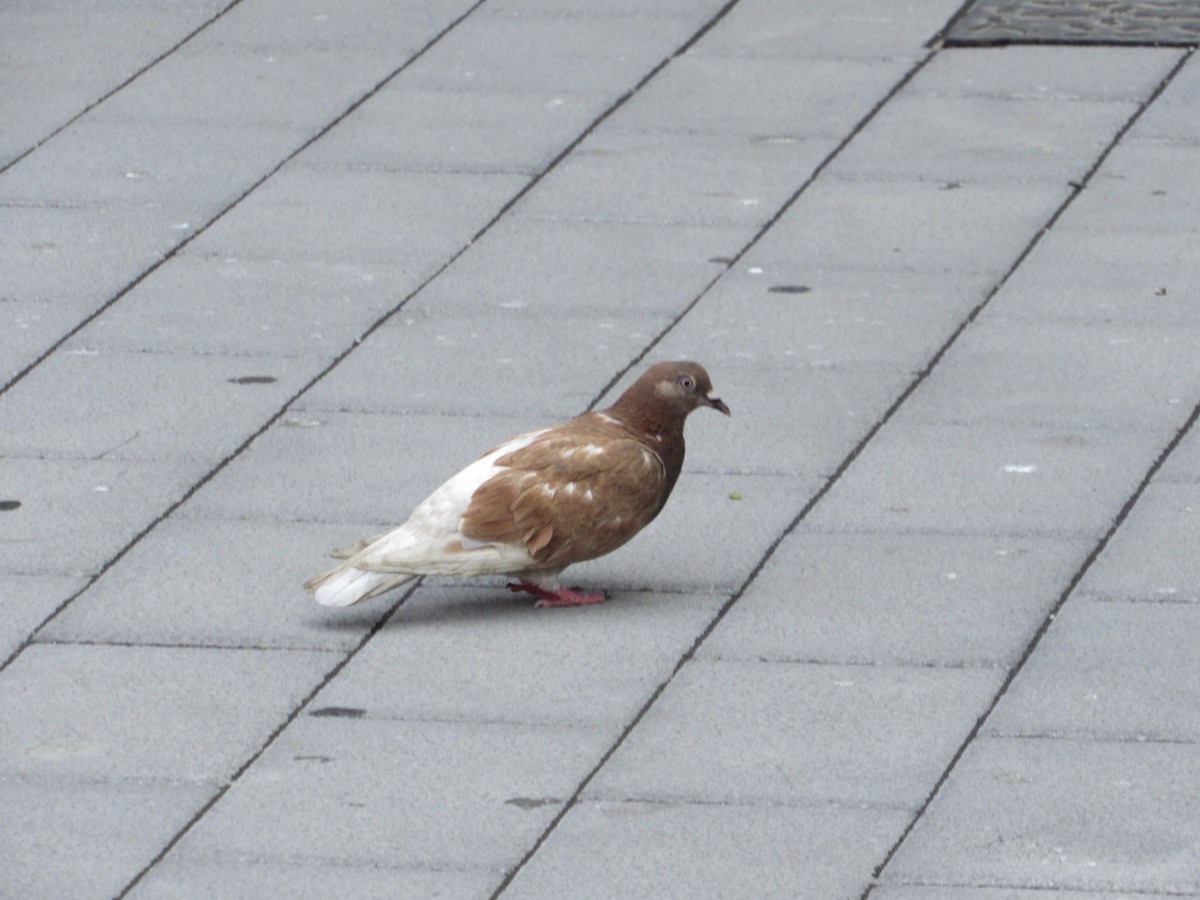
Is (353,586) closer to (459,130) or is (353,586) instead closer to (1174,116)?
(459,130)

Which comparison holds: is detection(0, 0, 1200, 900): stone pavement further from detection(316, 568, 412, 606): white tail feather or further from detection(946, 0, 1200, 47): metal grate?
detection(946, 0, 1200, 47): metal grate

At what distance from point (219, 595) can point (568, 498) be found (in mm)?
991

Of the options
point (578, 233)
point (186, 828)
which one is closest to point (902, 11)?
point (578, 233)

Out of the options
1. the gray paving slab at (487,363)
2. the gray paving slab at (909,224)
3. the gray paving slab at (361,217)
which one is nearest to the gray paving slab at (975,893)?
the gray paving slab at (487,363)

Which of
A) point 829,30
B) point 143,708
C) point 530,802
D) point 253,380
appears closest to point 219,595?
point 143,708

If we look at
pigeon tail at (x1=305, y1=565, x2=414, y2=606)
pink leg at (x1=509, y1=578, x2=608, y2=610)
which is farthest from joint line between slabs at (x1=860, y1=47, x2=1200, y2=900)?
pigeon tail at (x1=305, y1=565, x2=414, y2=606)

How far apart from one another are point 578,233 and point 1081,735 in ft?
13.6

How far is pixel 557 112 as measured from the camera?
1092 centimetres

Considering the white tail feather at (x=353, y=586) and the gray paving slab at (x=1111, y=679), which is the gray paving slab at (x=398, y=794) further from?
the gray paving slab at (x=1111, y=679)

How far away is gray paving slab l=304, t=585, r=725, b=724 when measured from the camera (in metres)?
6.04

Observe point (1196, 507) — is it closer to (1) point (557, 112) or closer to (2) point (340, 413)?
(2) point (340, 413)

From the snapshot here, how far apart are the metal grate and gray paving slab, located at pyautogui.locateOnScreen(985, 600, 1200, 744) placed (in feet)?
19.1

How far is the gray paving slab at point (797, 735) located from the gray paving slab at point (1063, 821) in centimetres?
13

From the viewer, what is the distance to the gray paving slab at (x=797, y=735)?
5.61 meters
